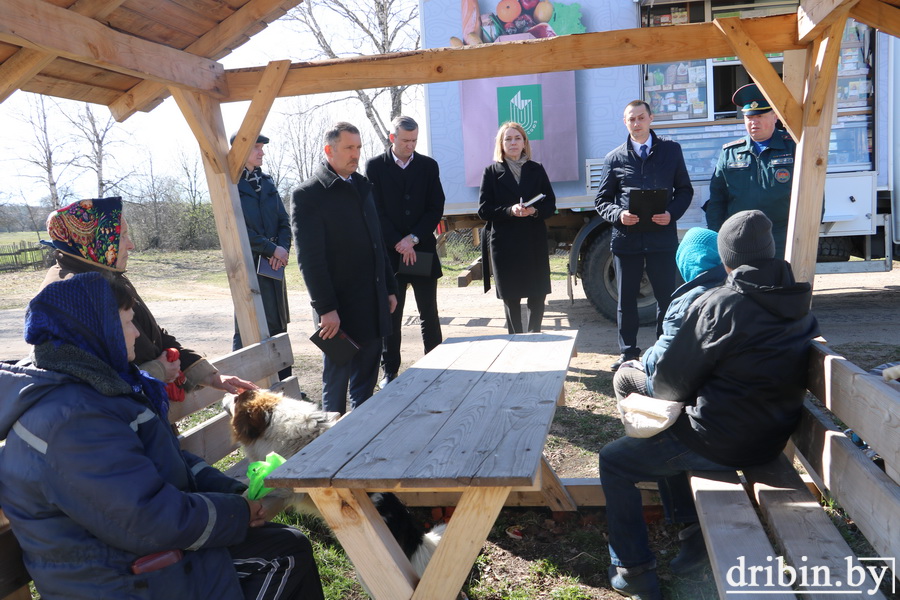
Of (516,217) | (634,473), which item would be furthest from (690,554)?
(516,217)

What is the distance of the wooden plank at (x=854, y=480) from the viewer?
72.0 inches

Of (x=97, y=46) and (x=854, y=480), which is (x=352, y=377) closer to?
(x=97, y=46)

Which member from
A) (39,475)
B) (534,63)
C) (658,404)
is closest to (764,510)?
(658,404)

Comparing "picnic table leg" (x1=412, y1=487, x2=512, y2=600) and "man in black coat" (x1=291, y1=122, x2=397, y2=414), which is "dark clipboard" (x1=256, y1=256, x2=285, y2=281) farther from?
"picnic table leg" (x1=412, y1=487, x2=512, y2=600)

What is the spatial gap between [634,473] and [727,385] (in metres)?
0.50

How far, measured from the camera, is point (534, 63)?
162 inches

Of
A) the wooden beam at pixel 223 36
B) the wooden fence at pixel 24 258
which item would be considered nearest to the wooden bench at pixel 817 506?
the wooden beam at pixel 223 36

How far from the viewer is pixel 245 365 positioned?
354 cm

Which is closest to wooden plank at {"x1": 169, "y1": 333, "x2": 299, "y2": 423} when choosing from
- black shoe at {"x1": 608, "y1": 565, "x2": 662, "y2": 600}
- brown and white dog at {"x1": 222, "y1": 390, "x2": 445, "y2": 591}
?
brown and white dog at {"x1": 222, "y1": 390, "x2": 445, "y2": 591}

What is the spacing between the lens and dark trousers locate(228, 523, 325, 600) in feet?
6.60

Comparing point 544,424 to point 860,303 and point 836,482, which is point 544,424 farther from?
point 860,303

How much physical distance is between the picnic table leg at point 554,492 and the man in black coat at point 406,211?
195 centimetres

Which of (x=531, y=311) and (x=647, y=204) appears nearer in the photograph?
(x=647, y=204)

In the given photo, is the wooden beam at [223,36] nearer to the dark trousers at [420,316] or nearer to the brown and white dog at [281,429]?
the dark trousers at [420,316]
